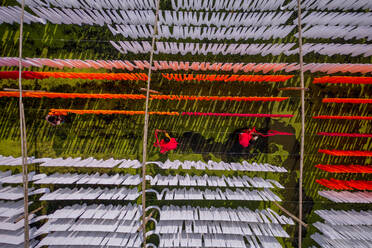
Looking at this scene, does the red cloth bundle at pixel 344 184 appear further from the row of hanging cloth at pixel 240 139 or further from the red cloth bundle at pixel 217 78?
the red cloth bundle at pixel 217 78

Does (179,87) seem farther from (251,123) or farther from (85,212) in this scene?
(85,212)

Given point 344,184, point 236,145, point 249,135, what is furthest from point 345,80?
point 236,145

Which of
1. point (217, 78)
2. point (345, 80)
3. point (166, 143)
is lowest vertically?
point (166, 143)

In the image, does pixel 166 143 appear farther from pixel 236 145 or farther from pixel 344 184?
pixel 344 184

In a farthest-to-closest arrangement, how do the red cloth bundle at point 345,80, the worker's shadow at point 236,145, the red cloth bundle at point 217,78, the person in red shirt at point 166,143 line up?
1. the worker's shadow at point 236,145
2. the person in red shirt at point 166,143
3. the red cloth bundle at point 217,78
4. the red cloth bundle at point 345,80

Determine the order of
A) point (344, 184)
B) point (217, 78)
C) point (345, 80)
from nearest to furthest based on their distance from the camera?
point (345, 80)
point (217, 78)
point (344, 184)

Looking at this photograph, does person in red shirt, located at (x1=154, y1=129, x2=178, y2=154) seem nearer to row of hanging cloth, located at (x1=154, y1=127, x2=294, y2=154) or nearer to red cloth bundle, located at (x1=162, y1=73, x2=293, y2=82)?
row of hanging cloth, located at (x1=154, y1=127, x2=294, y2=154)

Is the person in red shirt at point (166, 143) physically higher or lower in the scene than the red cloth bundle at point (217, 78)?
lower

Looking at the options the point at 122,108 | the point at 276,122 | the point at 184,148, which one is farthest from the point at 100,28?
the point at 276,122

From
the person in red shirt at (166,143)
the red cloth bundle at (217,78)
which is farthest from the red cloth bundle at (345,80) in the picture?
the person in red shirt at (166,143)

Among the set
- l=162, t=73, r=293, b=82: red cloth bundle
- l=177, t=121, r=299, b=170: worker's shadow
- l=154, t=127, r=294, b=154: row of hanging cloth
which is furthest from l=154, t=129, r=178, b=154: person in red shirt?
l=162, t=73, r=293, b=82: red cloth bundle
